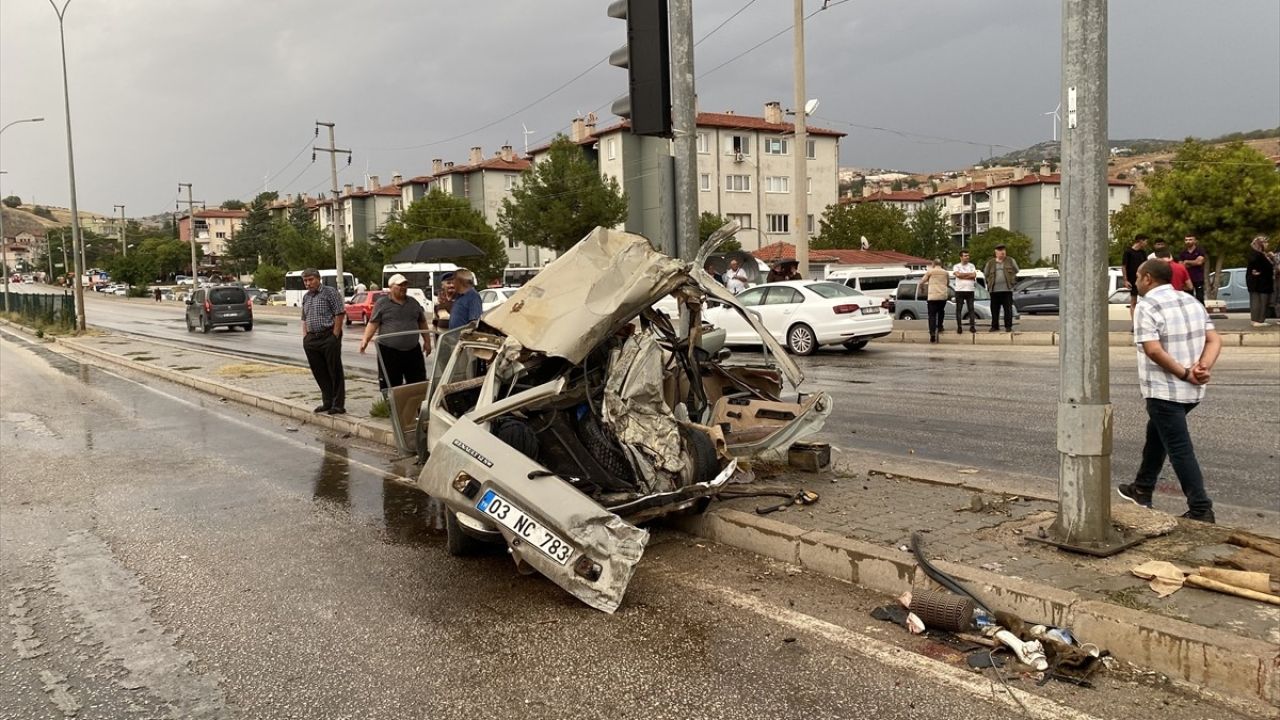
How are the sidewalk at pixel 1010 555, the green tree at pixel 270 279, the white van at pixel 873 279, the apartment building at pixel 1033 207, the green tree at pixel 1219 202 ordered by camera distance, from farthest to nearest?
the apartment building at pixel 1033 207
the green tree at pixel 270 279
the green tree at pixel 1219 202
the white van at pixel 873 279
the sidewalk at pixel 1010 555

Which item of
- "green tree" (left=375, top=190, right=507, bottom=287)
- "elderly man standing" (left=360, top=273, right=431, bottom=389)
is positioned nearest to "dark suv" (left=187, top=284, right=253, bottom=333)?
"green tree" (left=375, top=190, right=507, bottom=287)

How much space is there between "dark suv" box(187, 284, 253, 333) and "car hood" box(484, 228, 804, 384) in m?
34.2

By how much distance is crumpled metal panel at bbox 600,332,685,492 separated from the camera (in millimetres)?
5668

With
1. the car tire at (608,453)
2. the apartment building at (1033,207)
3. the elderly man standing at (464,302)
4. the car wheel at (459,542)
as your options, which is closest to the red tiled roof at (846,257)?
the apartment building at (1033,207)

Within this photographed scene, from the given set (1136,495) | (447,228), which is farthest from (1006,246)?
(1136,495)

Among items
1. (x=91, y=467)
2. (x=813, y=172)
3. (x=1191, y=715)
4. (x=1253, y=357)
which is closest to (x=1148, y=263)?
(x=1191, y=715)

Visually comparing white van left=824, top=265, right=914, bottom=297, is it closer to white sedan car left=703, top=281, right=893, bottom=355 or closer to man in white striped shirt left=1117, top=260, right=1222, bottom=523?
white sedan car left=703, top=281, right=893, bottom=355

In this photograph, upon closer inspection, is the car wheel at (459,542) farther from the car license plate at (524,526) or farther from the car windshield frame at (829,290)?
the car windshield frame at (829,290)

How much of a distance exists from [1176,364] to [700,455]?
2.88 m

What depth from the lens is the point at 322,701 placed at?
12.8 ft

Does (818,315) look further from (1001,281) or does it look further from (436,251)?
(436,251)

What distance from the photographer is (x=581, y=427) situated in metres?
5.98

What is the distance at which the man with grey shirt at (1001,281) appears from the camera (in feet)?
61.3

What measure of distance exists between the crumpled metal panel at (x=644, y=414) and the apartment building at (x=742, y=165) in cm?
5978
